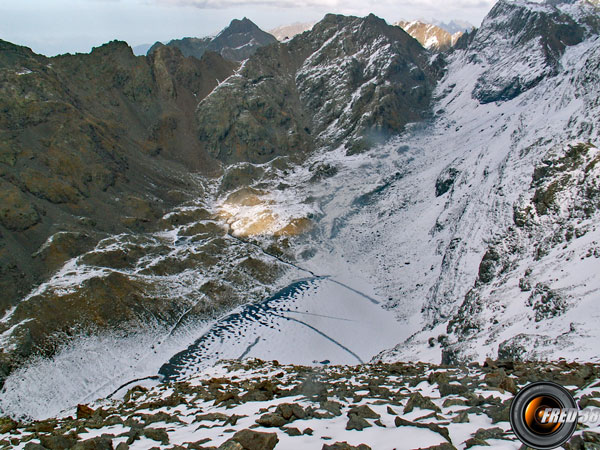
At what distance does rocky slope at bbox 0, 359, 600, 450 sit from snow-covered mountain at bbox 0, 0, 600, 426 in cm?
1555

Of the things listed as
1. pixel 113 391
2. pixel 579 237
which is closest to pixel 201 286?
pixel 113 391

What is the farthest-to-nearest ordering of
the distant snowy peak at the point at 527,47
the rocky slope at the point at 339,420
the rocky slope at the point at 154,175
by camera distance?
the distant snowy peak at the point at 527,47 → the rocky slope at the point at 154,175 → the rocky slope at the point at 339,420

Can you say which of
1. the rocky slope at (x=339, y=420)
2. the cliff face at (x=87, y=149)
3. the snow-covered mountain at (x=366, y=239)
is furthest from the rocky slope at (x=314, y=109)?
the rocky slope at (x=339, y=420)

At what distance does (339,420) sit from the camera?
Result: 14.3 m

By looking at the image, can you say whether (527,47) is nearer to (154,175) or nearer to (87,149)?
(154,175)

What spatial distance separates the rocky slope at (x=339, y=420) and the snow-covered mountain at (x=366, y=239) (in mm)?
15545

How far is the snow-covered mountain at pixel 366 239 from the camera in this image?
53250 mm

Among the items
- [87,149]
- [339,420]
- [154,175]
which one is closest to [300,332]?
[339,420]

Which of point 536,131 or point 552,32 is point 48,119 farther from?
point 552,32

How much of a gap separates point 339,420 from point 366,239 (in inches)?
4285

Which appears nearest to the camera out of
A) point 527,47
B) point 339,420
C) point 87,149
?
point 339,420

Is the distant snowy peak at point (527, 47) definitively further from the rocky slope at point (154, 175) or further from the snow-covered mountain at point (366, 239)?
the rocky slope at point (154, 175)

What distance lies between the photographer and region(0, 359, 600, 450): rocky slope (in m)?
11.6

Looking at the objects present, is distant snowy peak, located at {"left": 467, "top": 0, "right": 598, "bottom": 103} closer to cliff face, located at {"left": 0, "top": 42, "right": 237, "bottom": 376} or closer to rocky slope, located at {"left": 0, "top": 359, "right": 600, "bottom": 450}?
cliff face, located at {"left": 0, "top": 42, "right": 237, "bottom": 376}
